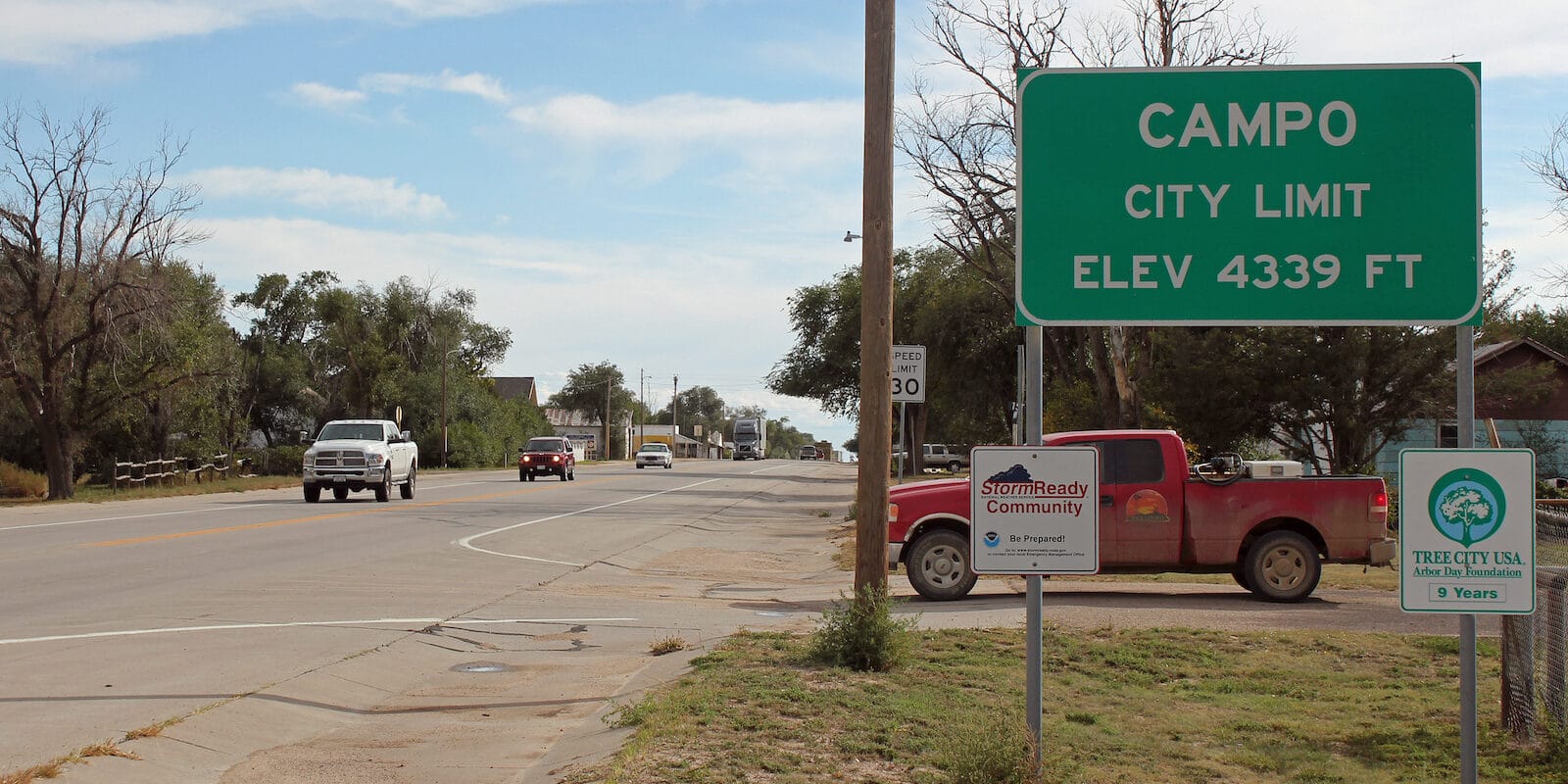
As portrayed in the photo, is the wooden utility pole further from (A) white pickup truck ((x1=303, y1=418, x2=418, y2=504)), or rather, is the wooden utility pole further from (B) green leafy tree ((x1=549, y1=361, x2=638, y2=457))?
(B) green leafy tree ((x1=549, y1=361, x2=638, y2=457))

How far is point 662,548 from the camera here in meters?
22.0

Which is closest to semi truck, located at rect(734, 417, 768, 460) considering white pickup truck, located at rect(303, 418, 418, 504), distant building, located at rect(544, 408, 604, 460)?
distant building, located at rect(544, 408, 604, 460)

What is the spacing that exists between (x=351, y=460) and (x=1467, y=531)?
29631 millimetres

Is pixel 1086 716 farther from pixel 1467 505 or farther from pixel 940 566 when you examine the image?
pixel 940 566

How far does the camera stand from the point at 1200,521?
13320 mm

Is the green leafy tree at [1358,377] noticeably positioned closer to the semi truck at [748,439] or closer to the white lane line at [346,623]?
the white lane line at [346,623]

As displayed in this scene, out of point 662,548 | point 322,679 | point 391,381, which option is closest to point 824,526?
point 662,548

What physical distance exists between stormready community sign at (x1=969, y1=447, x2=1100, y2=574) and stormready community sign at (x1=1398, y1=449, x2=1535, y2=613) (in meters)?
A: 1.40

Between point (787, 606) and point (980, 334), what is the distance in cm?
3802

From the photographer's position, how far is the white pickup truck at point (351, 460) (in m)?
31.8

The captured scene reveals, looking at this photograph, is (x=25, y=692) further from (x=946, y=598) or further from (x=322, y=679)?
(x=946, y=598)

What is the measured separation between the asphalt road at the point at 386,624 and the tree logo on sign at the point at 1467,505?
4.36 metres

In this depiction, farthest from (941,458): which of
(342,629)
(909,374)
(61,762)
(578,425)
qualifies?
(578,425)

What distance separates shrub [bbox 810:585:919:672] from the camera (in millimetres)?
9086
